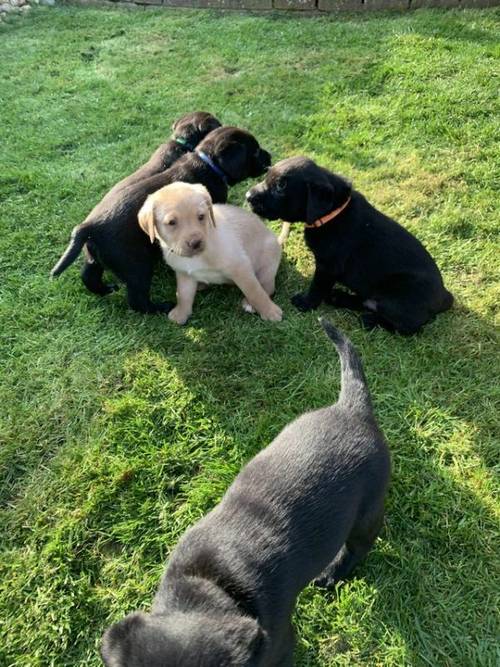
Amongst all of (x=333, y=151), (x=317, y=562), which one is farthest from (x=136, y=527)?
(x=333, y=151)

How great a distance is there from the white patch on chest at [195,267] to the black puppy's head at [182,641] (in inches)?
109

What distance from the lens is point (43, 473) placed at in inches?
137

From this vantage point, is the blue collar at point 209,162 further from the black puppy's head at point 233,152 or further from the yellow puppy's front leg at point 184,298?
the yellow puppy's front leg at point 184,298

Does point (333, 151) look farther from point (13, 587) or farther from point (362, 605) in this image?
point (13, 587)

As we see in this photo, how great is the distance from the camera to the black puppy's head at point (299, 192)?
12.8ft

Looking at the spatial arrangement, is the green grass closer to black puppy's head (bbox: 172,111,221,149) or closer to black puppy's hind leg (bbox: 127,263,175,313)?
black puppy's hind leg (bbox: 127,263,175,313)

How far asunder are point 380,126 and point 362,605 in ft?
17.7

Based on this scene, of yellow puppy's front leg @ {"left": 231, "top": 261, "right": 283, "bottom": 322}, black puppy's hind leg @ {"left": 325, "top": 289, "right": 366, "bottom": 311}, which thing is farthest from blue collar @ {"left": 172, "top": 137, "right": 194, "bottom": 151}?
black puppy's hind leg @ {"left": 325, "top": 289, "right": 366, "bottom": 311}

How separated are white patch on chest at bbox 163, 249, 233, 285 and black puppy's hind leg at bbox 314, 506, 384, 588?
2305 millimetres

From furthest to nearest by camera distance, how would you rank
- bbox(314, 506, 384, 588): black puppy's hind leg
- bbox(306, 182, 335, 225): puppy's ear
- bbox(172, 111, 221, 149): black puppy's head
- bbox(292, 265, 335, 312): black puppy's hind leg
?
bbox(172, 111, 221, 149): black puppy's head < bbox(292, 265, 335, 312): black puppy's hind leg < bbox(306, 182, 335, 225): puppy's ear < bbox(314, 506, 384, 588): black puppy's hind leg

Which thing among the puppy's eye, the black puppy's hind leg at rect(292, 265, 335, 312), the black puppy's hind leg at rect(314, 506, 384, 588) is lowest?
the black puppy's hind leg at rect(314, 506, 384, 588)

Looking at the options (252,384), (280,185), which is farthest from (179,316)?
(280,185)

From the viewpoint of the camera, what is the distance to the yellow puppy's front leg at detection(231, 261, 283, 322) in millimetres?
4211

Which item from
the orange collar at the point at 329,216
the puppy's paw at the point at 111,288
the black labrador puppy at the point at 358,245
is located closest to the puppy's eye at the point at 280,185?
the black labrador puppy at the point at 358,245
